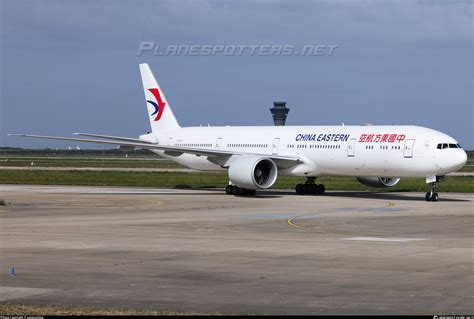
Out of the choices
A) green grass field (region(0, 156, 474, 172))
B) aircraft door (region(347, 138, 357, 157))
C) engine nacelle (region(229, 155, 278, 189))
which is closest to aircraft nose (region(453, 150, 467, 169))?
aircraft door (region(347, 138, 357, 157))

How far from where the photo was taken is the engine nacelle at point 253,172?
46281 millimetres

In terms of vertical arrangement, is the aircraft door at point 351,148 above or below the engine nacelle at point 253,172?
above

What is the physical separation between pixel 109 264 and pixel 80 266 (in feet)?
2.21

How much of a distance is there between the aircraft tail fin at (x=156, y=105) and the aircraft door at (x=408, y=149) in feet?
61.9

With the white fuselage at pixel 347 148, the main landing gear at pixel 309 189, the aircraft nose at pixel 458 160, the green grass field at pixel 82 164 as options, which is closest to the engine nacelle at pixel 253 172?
the white fuselage at pixel 347 148

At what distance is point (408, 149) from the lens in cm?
4344

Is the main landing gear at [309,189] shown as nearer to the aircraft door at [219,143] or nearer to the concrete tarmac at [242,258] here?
the aircraft door at [219,143]

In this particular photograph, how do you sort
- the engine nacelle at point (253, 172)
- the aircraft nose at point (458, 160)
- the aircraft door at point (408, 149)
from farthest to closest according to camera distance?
the engine nacelle at point (253, 172)
the aircraft door at point (408, 149)
the aircraft nose at point (458, 160)

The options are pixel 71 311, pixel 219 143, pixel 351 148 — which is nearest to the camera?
pixel 71 311

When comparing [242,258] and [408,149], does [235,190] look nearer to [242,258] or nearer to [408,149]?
[408,149]

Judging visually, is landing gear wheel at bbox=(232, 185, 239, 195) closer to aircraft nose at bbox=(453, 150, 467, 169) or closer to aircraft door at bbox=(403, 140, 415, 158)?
aircraft door at bbox=(403, 140, 415, 158)

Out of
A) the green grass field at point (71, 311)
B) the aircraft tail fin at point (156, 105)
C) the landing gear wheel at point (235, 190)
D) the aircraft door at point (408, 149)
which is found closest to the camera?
the green grass field at point (71, 311)

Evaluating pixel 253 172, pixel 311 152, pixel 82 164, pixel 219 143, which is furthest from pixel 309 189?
pixel 82 164

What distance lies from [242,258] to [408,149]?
24.3m
